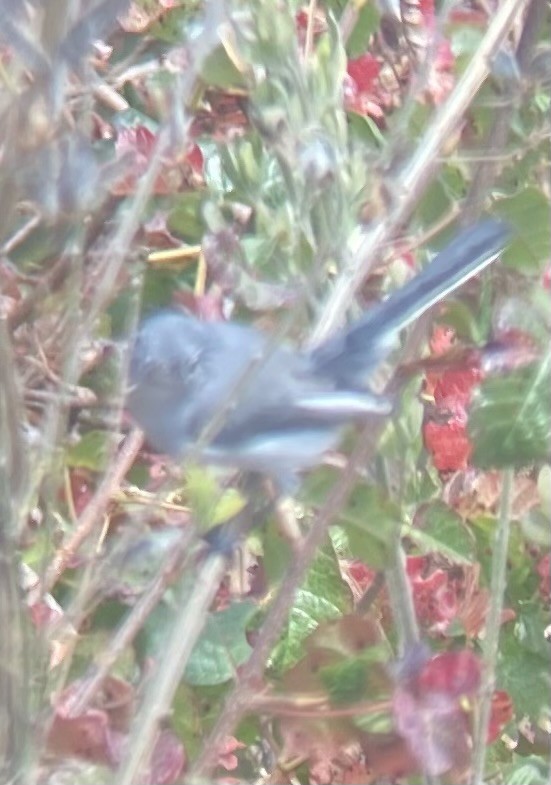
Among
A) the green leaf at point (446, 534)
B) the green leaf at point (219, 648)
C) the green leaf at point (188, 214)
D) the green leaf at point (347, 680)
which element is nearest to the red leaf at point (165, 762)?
the green leaf at point (347, 680)

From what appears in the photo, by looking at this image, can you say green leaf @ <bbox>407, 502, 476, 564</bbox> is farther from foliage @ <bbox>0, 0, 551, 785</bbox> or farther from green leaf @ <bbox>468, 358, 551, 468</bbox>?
green leaf @ <bbox>468, 358, 551, 468</bbox>

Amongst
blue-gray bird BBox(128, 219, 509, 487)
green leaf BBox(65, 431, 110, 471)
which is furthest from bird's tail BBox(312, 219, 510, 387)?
green leaf BBox(65, 431, 110, 471)

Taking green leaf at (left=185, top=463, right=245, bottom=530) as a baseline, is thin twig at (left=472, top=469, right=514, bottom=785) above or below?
below

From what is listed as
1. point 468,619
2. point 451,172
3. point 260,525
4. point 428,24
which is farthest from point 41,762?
point 428,24

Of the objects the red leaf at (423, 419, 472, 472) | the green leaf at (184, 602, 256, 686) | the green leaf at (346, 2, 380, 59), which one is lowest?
the red leaf at (423, 419, 472, 472)

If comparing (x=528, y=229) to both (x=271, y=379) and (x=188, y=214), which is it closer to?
(x=271, y=379)

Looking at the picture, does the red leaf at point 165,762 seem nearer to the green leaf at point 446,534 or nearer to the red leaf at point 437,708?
the red leaf at point 437,708

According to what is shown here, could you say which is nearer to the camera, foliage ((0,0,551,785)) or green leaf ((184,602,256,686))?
foliage ((0,0,551,785))
